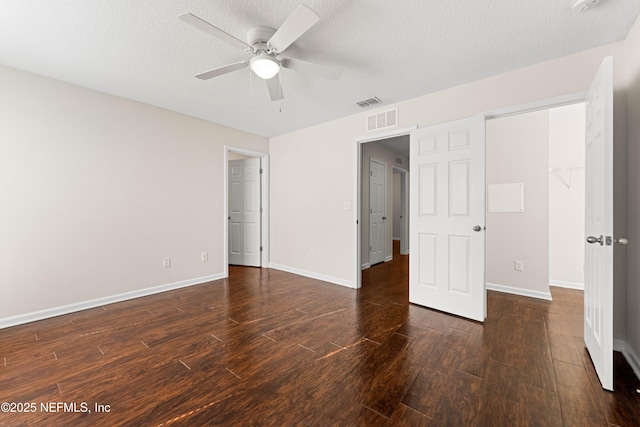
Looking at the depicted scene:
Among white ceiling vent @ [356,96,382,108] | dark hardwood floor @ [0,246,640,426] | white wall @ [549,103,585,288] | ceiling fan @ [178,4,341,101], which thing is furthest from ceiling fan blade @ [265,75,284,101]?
white wall @ [549,103,585,288]

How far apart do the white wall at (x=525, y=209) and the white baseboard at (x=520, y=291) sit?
0.01 meters

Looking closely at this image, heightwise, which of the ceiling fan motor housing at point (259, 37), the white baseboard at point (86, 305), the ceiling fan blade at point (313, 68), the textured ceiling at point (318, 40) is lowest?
the white baseboard at point (86, 305)

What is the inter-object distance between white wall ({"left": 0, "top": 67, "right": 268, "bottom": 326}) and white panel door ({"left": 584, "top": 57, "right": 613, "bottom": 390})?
14.4ft

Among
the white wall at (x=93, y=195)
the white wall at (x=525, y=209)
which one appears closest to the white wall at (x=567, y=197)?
the white wall at (x=525, y=209)

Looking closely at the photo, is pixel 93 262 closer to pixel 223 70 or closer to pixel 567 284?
pixel 223 70

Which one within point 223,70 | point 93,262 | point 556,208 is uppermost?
point 223,70

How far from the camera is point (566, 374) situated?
1.82 metres

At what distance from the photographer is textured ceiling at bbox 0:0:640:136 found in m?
1.80

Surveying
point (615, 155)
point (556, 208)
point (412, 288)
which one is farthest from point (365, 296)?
point (556, 208)

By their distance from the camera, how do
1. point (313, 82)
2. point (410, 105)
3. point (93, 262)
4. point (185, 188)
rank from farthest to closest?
point (185, 188) → point (410, 105) → point (93, 262) → point (313, 82)

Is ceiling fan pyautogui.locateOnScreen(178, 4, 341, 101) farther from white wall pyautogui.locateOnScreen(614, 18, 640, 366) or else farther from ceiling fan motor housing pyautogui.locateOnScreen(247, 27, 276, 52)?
white wall pyautogui.locateOnScreen(614, 18, 640, 366)

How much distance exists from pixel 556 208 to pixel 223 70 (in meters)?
4.84

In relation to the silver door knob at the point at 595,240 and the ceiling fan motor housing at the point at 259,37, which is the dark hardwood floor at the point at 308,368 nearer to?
the silver door knob at the point at 595,240

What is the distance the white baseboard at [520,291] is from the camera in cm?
335
